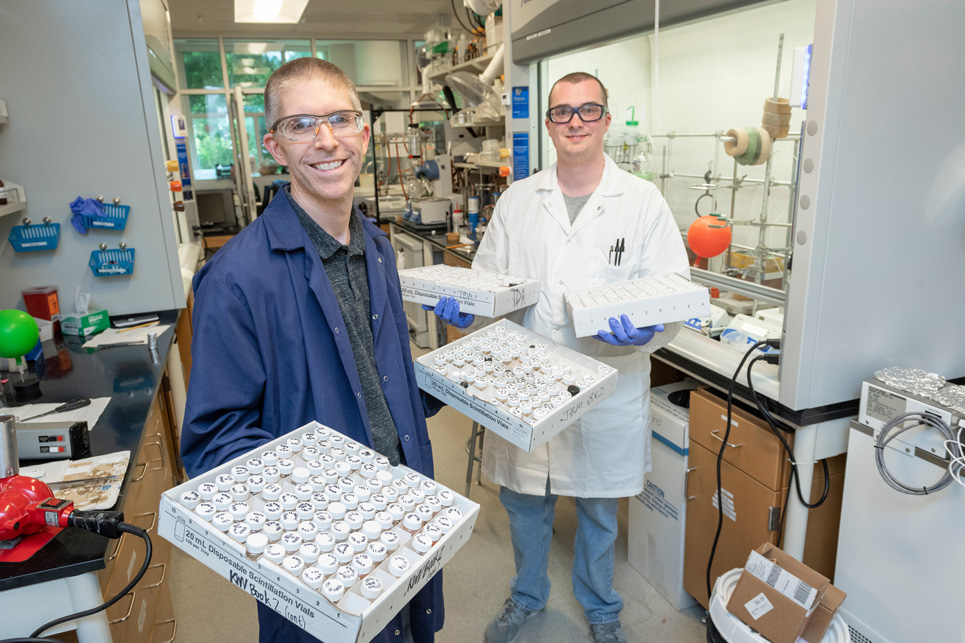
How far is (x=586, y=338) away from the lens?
1.77 meters

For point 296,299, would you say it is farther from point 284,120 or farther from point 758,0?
point 758,0

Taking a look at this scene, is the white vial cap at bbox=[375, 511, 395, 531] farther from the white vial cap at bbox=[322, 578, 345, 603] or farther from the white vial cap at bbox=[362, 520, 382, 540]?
the white vial cap at bbox=[322, 578, 345, 603]

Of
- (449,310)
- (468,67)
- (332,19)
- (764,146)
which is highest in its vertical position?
(332,19)

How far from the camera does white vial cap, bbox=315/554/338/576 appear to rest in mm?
774

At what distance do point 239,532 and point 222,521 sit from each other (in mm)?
34

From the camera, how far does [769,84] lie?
2.30 metres

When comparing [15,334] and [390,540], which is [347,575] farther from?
[15,334]

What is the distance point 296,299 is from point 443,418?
2.52 m

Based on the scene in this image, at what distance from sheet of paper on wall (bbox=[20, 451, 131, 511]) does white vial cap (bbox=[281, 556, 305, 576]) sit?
0.67m

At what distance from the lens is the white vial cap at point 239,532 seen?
800 mm

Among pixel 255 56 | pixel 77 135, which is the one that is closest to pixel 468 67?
pixel 77 135

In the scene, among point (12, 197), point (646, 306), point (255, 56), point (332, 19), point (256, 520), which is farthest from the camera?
point (255, 56)

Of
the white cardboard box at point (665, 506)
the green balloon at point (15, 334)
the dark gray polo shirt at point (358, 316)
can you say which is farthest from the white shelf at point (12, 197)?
the white cardboard box at point (665, 506)

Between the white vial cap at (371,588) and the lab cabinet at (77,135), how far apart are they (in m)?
2.20
